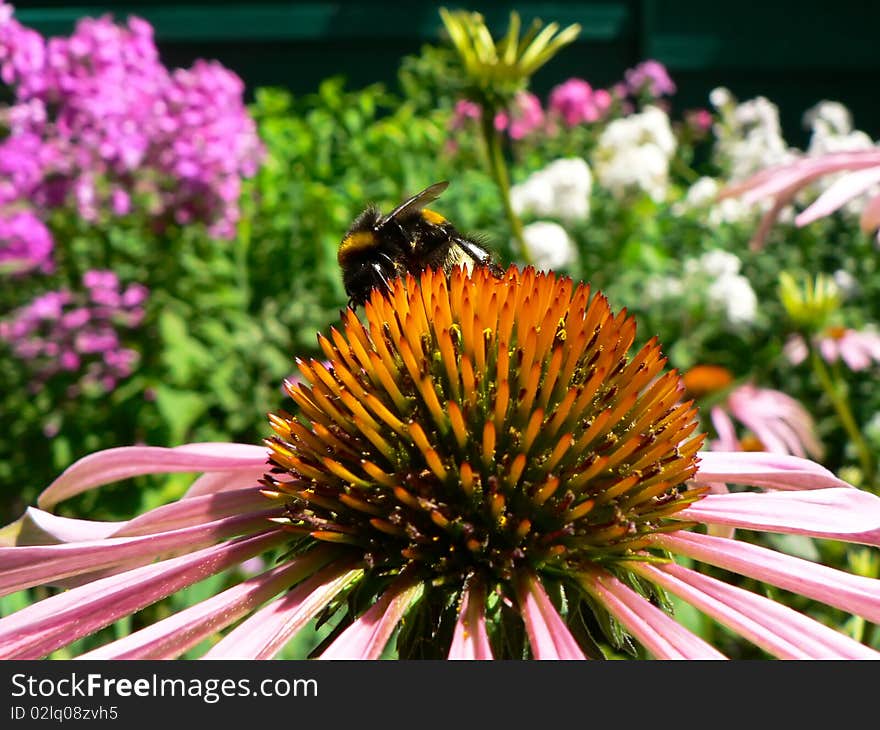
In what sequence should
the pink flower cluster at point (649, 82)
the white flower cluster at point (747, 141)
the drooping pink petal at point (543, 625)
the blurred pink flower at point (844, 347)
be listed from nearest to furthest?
the drooping pink petal at point (543, 625)
the blurred pink flower at point (844, 347)
the white flower cluster at point (747, 141)
the pink flower cluster at point (649, 82)

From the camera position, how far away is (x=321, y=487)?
767 millimetres

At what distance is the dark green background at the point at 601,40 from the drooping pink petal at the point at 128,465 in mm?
4262

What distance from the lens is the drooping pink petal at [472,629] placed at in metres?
0.61

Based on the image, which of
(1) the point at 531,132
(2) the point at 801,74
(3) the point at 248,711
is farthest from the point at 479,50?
(2) the point at 801,74

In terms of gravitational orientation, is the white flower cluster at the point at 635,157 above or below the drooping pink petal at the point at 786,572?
above

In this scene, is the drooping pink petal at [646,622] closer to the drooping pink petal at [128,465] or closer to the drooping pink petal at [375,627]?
the drooping pink petal at [375,627]

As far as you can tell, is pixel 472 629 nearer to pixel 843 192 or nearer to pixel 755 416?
pixel 843 192

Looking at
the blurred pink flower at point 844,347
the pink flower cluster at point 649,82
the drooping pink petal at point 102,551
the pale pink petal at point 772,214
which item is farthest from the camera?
the pink flower cluster at point 649,82

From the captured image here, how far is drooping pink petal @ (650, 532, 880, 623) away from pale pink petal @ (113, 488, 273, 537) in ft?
1.23

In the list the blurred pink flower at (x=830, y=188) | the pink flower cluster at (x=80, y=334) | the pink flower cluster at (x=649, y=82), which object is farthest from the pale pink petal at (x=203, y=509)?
the pink flower cluster at (x=649, y=82)

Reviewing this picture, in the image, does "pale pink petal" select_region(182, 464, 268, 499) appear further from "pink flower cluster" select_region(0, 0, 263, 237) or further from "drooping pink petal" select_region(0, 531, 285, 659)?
"pink flower cluster" select_region(0, 0, 263, 237)

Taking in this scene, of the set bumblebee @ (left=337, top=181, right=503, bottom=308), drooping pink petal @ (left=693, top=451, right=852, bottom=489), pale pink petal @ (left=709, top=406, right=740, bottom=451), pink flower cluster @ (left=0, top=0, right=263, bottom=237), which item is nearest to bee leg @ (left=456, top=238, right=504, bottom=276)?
bumblebee @ (left=337, top=181, right=503, bottom=308)

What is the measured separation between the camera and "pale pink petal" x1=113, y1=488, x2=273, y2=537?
862mm

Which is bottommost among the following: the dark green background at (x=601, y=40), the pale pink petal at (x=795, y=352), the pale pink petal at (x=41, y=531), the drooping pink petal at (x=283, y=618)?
the drooping pink petal at (x=283, y=618)
